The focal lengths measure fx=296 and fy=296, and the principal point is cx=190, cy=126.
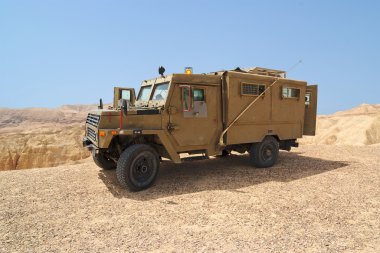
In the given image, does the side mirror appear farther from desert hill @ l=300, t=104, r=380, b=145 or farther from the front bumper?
desert hill @ l=300, t=104, r=380, b=145

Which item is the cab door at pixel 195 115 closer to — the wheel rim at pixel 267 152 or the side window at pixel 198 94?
the side window at pixel 198 94

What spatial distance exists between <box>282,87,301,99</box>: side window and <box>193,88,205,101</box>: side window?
287 centimetres

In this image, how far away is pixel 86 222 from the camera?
4.88 metres

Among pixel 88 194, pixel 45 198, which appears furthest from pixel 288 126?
pixel 45 198

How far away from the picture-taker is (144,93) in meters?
8.00

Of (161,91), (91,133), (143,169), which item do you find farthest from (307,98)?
(91,133)

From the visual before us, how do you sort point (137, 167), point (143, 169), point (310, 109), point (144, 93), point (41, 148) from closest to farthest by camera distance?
point (137, 167) → point (143, 169) → point (144, 93) → point (310, 109) → point (41, 148)

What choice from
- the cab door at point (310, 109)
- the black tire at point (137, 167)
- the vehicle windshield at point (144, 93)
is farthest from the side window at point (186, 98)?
the cab door at point (310, 109)

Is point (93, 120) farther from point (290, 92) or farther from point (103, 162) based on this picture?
point (290, 92)

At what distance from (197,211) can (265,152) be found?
410 cm

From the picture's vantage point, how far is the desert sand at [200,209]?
4148 millimetres

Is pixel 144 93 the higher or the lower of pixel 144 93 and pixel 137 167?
the higher

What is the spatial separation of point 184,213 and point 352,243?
2.59 m

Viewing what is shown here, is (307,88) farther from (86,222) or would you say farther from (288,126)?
(86,222)
